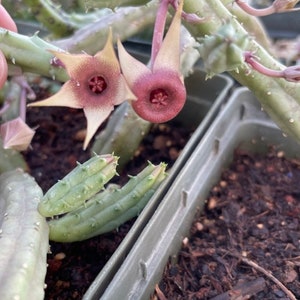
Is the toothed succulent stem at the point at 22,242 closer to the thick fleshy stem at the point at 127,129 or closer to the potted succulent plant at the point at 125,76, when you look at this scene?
the potted succulent plant at the point at 125,76

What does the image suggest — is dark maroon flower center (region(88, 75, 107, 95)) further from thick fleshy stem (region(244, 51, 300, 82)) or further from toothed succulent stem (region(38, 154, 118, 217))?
thick fleshy stem (region(244, 51, 300, 82))

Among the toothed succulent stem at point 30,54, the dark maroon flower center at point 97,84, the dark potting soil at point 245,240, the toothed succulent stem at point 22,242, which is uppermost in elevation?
the dark maroon flower center at point 97,84

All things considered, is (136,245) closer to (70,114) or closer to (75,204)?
(75,204)

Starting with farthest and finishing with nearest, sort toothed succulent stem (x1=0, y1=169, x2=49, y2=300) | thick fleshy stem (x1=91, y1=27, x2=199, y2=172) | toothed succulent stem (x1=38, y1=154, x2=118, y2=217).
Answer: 1. thick fleshy stem (x1=91, y1=27, x2=199, y2=172)
2. toothed succulent stem (x1=38, y1=154, x2=118, y2=217)
3. toothed succulent stem (x1=0, y1=169, x2=49, y2=300)

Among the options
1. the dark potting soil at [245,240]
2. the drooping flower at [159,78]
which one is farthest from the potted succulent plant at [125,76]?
the dark potting soil at [245,240]

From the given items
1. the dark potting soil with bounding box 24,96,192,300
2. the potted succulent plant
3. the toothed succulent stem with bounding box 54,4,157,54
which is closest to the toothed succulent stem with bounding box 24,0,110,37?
the potted succulent plant

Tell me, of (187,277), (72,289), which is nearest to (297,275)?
(187,277)
